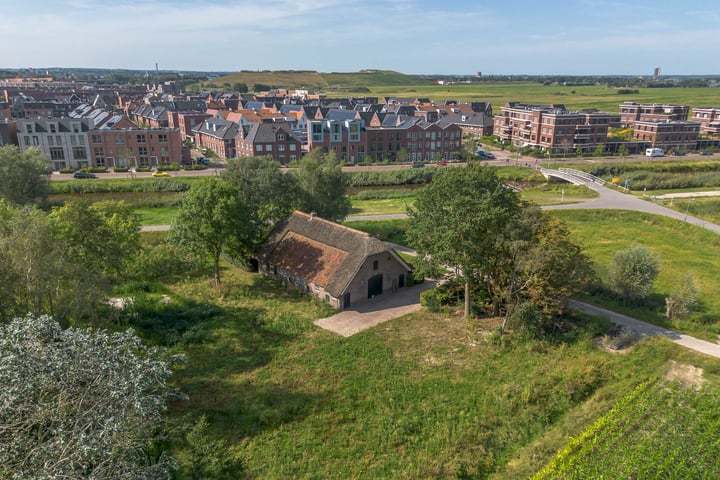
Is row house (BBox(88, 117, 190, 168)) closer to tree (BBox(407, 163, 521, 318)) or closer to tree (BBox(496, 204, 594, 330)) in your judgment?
tree (BBox(407, 163, 521, 318))

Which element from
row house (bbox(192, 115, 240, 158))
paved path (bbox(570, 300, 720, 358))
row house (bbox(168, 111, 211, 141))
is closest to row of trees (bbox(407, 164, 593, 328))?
paved path (bbox(570, 300, 720, 358))

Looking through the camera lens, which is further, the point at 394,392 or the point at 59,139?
the point at 59,139

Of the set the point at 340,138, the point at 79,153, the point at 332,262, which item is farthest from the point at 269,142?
the point at 332,262

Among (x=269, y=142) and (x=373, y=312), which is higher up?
(x=269, y=142)

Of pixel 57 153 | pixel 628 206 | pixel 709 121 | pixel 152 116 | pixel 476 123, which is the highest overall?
pixel 152 116

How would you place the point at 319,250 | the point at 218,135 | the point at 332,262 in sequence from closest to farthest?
1. the point at 332,262
2. the point at 319,250
3. the point at 218,135

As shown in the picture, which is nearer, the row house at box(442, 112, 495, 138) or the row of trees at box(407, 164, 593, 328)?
the row of trees at box(407, 164, 593, 328)

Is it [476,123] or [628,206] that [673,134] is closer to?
[476,123]
